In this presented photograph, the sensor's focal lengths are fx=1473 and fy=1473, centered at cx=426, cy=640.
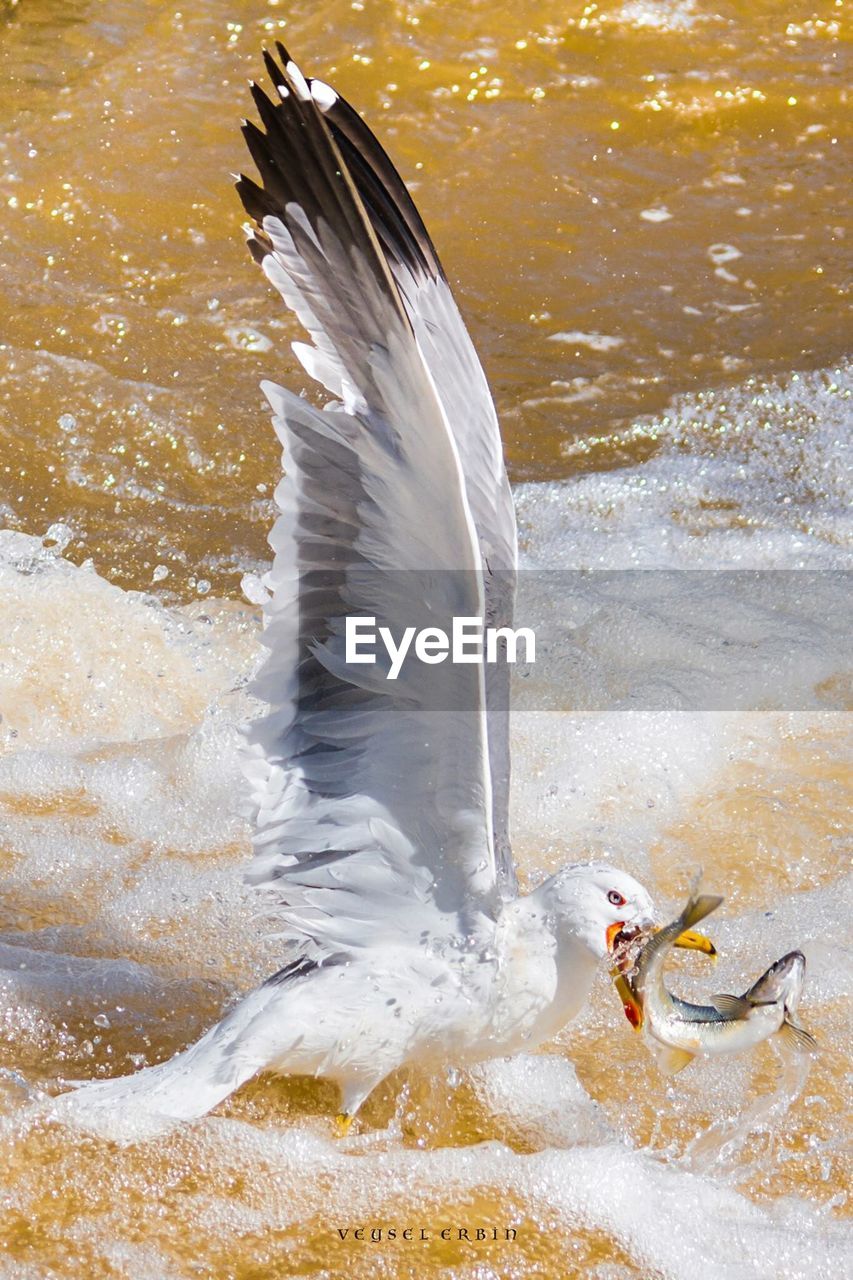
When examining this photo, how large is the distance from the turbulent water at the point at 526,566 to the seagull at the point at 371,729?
22 cm

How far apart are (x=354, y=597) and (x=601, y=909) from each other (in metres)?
0.68

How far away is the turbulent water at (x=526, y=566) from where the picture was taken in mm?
2525

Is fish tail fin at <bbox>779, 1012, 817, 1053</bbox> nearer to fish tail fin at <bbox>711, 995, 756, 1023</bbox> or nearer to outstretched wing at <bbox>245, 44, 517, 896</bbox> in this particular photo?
fish tail fin at <bbox>711, 995, 756, 1023</bbox>

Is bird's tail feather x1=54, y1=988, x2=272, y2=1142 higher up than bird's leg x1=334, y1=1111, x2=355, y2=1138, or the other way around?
bird's tail feather x1=54, y1=988, x2=272, y2=1142

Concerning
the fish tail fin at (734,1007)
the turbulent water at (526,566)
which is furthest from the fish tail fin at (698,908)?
the turbulent water at (526,566)

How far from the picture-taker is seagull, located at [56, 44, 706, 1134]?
2195 mm

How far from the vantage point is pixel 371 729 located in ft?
7.79

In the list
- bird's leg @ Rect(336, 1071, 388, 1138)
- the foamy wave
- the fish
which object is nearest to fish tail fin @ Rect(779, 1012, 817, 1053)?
the fish

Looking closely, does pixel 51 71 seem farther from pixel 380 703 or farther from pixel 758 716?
pixel 380 703

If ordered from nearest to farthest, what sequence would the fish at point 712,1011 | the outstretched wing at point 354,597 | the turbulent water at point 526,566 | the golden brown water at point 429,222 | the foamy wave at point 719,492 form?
1. the outstretched wing at point 354,597
2. the fish at point 712,1011
3. the turbulent water at point 526,566
4. the foamy wave at point 719,492
5. the golden brown water at point 429,222

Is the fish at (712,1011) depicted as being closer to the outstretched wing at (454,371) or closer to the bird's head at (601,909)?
the bird's head at (601,909)

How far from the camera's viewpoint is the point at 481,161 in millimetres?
5914

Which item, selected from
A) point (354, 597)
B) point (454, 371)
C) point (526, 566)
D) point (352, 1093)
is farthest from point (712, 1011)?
point (526, 566)

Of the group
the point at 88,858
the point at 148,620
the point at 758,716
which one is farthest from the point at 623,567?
the point at 88,858
